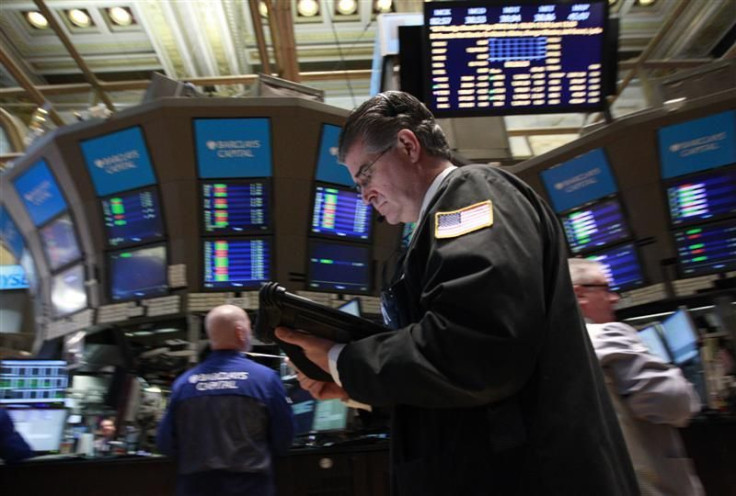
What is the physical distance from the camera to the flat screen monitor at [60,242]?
526cm

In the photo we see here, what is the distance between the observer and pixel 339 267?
5.19m

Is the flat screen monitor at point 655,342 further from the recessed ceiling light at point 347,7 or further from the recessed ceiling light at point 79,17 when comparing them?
the recessed ceiling light at point 79,17

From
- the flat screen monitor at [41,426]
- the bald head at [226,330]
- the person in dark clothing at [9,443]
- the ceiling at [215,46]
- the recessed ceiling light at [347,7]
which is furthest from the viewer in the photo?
the recessed ceiling light at [347,7]

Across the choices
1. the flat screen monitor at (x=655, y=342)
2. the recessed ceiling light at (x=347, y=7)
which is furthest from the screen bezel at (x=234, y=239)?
the recessed ceiling light at (x=347, y=7)

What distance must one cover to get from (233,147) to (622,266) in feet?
11.3

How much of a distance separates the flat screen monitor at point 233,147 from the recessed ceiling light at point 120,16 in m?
4.08

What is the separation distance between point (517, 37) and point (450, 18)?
0.53m

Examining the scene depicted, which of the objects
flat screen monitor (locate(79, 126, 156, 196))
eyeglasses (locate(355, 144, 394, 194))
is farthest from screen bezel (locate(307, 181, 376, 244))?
eyeglasses (locate(355, 144, 394, 194))

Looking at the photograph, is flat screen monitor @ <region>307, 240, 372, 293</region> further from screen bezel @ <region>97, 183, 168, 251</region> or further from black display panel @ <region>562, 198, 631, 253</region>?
black display panel @ <region>562, 198, 631, 253</region>

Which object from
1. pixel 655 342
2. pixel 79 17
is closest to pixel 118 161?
pixel 79 17

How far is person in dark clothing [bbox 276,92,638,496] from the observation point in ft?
3.54

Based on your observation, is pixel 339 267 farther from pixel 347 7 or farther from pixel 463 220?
pixel 347 7

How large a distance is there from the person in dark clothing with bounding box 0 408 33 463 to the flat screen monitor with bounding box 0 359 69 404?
671mm

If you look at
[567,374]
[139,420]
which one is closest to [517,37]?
[139,420]
